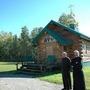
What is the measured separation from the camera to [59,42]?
97.9 ft

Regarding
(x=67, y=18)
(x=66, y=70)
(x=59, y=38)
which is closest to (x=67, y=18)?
(x=67, y=18)

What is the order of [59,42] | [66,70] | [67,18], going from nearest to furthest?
[66,70] < [59,42] < [67,18]

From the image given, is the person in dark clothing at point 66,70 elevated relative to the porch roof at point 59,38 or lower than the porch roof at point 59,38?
lower

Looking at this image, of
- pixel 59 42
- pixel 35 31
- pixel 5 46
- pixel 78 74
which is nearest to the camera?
pixel 78 74

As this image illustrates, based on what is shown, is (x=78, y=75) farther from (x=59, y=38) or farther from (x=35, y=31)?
(x=35, y=31)

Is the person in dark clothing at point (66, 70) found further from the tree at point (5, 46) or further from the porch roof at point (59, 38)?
the tree at point (5, 46)

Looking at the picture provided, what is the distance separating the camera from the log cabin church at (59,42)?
30094 mm

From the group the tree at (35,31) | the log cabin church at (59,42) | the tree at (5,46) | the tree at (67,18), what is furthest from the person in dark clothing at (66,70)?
the tree at (35,31)

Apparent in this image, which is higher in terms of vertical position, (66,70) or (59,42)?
(59,42)

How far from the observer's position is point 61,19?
3027 inches

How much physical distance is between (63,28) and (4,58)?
170 ft

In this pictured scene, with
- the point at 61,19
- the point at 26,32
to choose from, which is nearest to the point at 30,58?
the point at 61,19

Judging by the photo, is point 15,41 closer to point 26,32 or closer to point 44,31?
point 26,32

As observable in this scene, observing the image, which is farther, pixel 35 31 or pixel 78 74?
pixel 35 31
